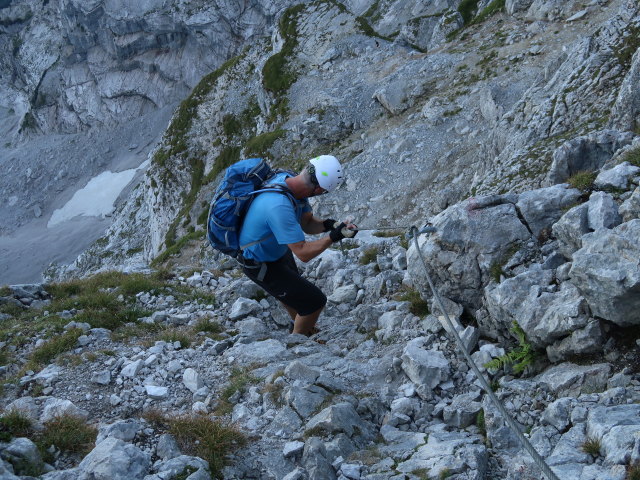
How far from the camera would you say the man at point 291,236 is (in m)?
7.48

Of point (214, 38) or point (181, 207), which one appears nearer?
point (181, 207)

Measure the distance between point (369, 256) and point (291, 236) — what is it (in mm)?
4976

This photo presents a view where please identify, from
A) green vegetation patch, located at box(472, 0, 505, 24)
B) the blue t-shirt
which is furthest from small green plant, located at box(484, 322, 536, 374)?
green vegetation patch, located at box(472, 0, 505, 24)

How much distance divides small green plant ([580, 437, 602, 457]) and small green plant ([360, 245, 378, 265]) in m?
7.69

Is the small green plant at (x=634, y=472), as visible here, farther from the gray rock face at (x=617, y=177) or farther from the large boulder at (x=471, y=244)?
the gray rock face at (x=617, y=177)

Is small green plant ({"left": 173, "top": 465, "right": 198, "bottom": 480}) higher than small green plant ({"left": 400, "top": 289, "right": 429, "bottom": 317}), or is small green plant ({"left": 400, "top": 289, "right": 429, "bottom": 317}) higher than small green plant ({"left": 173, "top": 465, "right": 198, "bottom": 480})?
small green plant ({"left": 173, "top": 465, "right": 198, "bottom": 480})

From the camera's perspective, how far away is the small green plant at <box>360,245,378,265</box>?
12.0m

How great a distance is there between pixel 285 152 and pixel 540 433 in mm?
33847

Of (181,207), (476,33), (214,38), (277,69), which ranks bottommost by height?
(181,207)

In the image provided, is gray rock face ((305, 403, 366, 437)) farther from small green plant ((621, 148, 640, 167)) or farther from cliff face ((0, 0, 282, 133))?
cliff face ((0, 0, 282, 133))

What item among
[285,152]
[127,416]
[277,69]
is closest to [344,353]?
[127,416]

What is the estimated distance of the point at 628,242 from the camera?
5434 mm

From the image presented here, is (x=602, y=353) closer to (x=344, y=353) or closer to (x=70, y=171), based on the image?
(x=344, y=353)

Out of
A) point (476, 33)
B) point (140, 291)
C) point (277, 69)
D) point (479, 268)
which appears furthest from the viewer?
point (277, 69)
